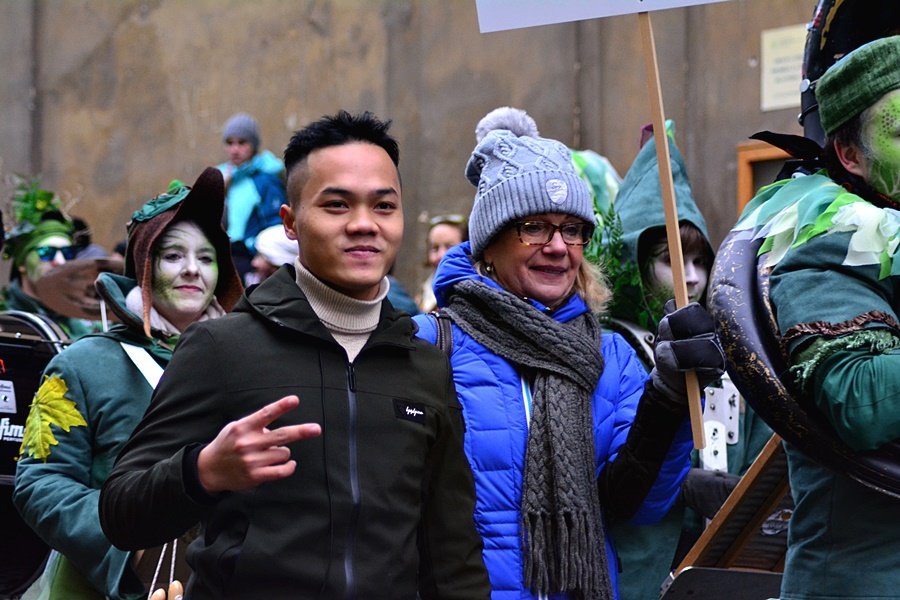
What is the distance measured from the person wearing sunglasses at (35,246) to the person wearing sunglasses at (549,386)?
16.3ft

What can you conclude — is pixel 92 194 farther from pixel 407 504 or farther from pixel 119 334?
pixel 407 504

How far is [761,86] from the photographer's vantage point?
933 centimetres

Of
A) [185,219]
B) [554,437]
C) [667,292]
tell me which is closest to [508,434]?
[554,437]

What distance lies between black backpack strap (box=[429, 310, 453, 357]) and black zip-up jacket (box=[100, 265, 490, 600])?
0.74 metres

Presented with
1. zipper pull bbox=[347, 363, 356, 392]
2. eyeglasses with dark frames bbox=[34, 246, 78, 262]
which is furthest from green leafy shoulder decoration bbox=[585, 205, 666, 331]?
eyeglasses with dark frames bbox=[34, 246, 78, 262]

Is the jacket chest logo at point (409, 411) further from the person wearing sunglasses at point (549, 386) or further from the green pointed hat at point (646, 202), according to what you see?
the green pointed hat at point (646, 202)

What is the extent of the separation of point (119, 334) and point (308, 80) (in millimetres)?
8172

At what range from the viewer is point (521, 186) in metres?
4.22

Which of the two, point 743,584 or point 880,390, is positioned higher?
point 880,390

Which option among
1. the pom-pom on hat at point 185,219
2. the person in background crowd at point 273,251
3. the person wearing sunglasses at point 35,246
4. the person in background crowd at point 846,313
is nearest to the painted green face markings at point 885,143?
the person in background crowd at point 846,313

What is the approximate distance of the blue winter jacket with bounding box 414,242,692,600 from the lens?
388cm

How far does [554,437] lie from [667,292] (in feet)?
6.46

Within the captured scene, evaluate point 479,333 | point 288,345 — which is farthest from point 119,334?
point 288,345

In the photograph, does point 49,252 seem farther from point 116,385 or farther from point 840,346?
point 840,346
